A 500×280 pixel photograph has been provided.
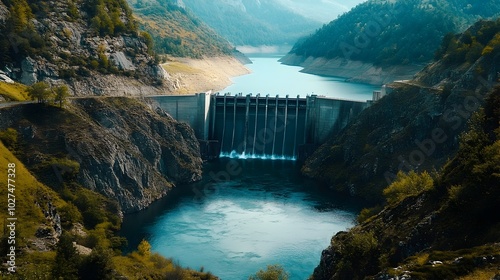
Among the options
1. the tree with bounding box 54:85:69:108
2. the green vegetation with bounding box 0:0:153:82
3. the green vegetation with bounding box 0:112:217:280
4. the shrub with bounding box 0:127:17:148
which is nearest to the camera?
the green vegetation with bounding box 0:112:217:280

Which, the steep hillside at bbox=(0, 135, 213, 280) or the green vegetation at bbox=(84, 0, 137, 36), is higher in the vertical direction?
the green vegetation at bbox=(84, 0, 137, 36)

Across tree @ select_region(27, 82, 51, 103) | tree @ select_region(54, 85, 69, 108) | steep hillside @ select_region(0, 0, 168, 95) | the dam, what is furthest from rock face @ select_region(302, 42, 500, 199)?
tree @ select_region(27, 82, 51, 103)

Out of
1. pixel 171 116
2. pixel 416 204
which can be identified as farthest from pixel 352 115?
pixel 416 204

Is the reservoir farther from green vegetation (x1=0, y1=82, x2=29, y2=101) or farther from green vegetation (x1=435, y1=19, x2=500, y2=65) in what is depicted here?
green vegetation (x1=435, y1=19, x2=500, y2=65)

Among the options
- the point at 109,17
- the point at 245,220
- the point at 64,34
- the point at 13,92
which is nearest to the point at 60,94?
the point at 13,92

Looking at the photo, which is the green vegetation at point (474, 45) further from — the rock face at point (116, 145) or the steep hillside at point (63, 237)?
Result: the steep hillside at point (63, 237)

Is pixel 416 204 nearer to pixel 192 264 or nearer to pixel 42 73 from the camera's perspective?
pixel 192 264

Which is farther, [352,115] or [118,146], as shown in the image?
[352,115]
